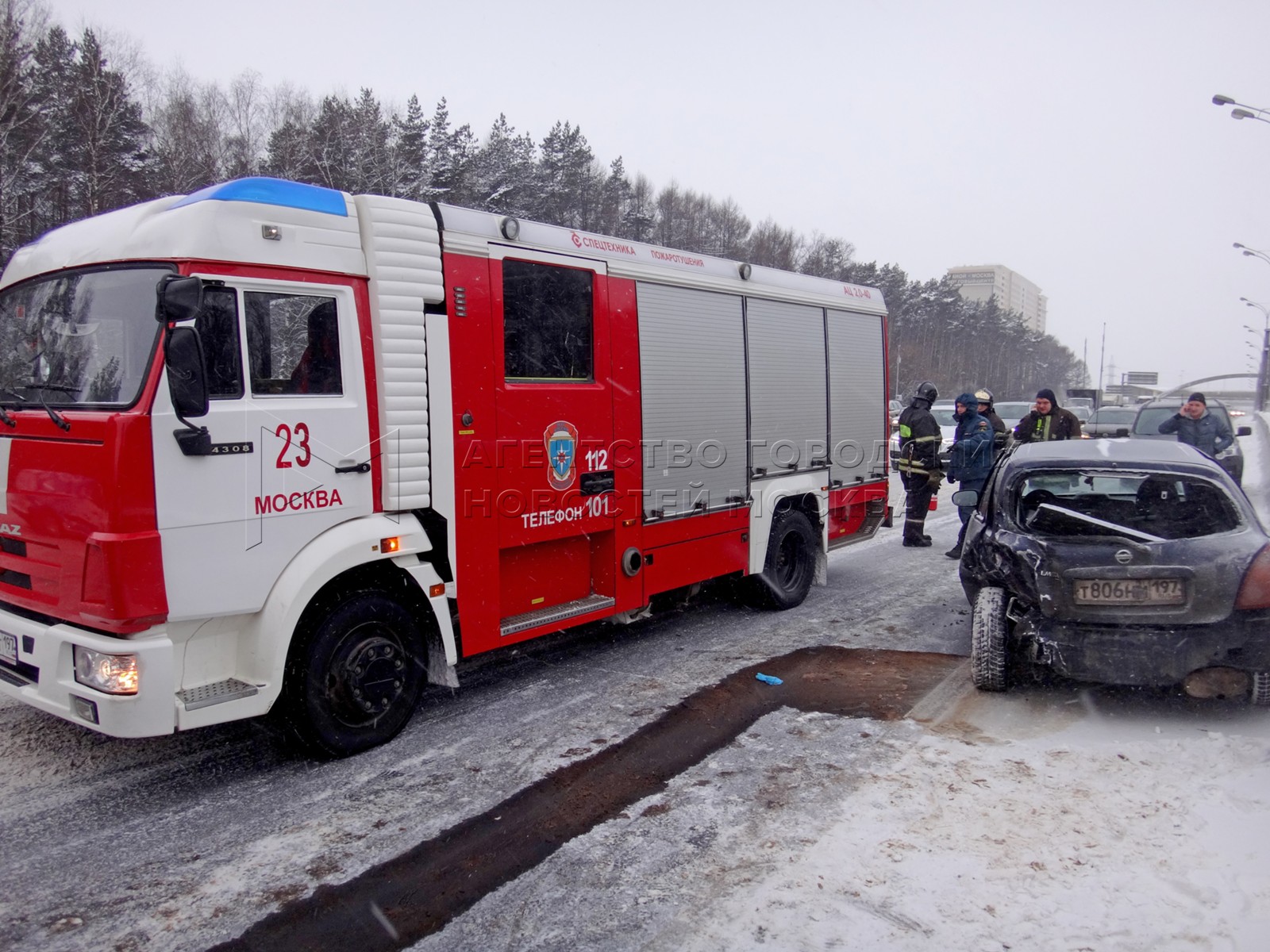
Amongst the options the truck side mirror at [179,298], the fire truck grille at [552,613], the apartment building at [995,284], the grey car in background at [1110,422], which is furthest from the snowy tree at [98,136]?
the apartment building at [995,284]

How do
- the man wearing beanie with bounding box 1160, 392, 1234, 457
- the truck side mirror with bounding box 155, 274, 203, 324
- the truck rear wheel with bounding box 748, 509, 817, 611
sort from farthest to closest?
the man wearing beanie with bounding box 1160, 392, 1234, 457, the truck rear wheel with bounding box 748, 509, 817, 611, the truck side mirror with bounding box 155, 274, 203, 324

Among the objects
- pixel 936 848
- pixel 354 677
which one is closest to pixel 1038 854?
pixel 936 848

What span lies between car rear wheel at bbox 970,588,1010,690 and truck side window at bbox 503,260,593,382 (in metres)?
2.87

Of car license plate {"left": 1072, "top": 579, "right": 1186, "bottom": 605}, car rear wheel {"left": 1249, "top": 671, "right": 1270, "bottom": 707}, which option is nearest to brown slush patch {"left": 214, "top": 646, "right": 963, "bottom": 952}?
car license plate {"left": 1072, "top": 579, "right": 1186, "bottom": 605}

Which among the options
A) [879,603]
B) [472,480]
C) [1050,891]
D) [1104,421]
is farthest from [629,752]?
[1104,421]

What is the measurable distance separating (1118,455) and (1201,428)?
235 inches

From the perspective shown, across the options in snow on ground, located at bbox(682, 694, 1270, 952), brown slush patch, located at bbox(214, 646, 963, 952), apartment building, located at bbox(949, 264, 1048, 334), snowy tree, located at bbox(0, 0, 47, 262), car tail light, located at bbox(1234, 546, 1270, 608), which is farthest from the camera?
apartment building, located at bbox(949, 264, 1048, 334)

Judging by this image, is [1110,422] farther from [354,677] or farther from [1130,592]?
[354,677]

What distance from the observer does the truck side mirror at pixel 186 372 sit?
11.9ft

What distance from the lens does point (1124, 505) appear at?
5527 mm

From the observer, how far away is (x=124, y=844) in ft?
11.8

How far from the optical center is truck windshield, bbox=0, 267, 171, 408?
12.3 ft

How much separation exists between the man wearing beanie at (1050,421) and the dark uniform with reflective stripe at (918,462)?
3.35 ft

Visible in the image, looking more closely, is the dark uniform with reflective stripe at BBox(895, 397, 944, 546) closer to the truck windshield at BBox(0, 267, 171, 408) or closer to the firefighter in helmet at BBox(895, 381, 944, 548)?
the firefighter in helmet at BBox(895, 381, 944, 548)
